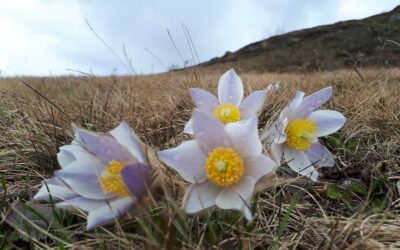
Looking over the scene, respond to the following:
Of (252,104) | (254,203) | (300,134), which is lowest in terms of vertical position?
(254,203)

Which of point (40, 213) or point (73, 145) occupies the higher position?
point (73, 145)

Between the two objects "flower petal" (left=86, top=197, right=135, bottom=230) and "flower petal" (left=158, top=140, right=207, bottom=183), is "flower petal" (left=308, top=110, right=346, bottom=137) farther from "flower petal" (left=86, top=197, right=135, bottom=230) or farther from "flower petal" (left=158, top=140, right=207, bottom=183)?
"flower petal" (left=86, top=197, right=135, bottom=230)

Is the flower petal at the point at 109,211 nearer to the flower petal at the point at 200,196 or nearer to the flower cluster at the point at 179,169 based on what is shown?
the flower cluster at the point at 179,169

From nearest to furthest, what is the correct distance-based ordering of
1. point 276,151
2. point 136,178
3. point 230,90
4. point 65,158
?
point 136,178, point 65,158, point 276,151, point 230,90

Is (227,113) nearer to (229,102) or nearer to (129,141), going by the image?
(229,102)

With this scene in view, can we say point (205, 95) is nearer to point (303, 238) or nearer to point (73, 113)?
point (303, 238)

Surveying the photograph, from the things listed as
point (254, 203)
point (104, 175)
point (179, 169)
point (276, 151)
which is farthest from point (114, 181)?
point (276, 151)

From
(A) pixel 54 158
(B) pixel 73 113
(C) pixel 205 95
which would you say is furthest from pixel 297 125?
(B) pixel 73 113
